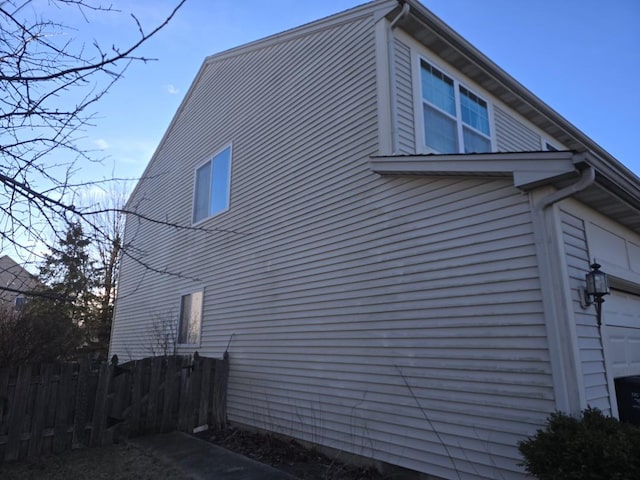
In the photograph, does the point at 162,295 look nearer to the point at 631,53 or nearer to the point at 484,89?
the point at 484,89

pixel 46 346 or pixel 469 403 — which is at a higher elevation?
pixel 46 346

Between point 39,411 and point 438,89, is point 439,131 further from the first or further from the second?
point 39,411

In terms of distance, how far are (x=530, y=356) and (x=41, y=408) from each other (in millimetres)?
6665

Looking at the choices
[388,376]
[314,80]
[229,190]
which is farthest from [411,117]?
[229,190]

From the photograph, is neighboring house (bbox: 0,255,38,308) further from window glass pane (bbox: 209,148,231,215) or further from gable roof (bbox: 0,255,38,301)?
window glass pane (bbox: 209,148,231,215)

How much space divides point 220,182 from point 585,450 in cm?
895

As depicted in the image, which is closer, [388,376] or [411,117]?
[388,376]

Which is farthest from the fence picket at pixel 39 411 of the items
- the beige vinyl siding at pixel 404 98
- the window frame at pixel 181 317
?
the beige vinyl siding at pixel 404 98

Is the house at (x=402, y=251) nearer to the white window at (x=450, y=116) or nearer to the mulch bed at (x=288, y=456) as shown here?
the white window at (x=450, y=116)

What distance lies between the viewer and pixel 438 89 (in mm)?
6977

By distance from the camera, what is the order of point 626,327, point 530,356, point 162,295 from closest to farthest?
point 530,356, point 626,327, point 162,295

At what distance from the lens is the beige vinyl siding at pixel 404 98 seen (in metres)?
6.06

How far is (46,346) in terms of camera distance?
24.6 ft

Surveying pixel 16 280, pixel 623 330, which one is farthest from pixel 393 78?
pixel 16 280
